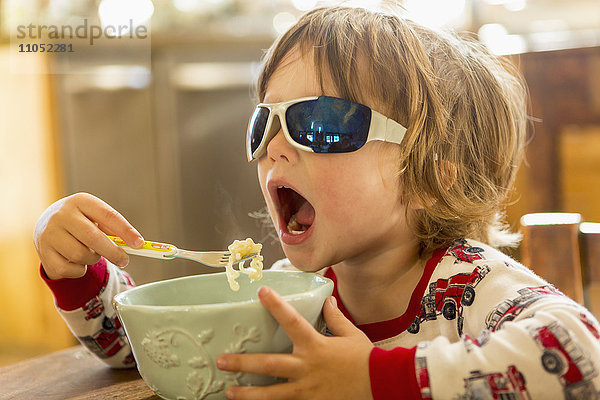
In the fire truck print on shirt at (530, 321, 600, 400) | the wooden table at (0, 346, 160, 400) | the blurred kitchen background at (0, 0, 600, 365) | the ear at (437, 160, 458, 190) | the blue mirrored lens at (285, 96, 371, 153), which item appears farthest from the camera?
the blurred kitchen background at (0, 0, 600, 365)

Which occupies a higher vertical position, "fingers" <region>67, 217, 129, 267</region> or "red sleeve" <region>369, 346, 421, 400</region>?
"fingers" <region>67, 217, 129, 267</region>

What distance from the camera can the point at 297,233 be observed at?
0.95 m

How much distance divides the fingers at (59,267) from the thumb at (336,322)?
1.34 feet

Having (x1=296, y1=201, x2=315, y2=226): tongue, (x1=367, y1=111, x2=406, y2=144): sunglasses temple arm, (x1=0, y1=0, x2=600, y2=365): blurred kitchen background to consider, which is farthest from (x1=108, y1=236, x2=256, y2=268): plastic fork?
(x1=0, y1=0, x2=600, y2=365): blurred kitchen background

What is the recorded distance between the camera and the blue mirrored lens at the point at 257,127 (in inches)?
38.6

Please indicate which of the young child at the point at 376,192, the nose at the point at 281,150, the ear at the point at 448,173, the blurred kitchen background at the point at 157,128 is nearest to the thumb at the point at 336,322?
the young child at the point at 376,192

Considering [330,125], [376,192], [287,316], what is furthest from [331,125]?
[287,316]

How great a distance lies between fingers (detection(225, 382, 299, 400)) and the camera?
0.66 metres

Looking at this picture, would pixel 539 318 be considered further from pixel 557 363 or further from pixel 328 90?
pixel 328 90

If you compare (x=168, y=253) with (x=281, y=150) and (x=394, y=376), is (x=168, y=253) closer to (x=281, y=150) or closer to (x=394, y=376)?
(x=281, y=150)

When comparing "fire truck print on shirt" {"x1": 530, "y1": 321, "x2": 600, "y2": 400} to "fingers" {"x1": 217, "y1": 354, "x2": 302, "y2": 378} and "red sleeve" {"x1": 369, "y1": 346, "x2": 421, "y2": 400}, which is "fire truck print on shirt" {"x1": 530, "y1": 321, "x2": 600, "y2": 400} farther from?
"fingers" {"x1": 217, "y1": 354, "x2": 302, "y2": 378}

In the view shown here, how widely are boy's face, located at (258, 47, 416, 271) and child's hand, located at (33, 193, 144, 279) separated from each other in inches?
8.7

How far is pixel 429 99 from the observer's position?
967 millimetres

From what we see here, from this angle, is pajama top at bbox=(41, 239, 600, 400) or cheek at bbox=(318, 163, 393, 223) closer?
pajama top at bbox=(41, 239, 600, 400)
